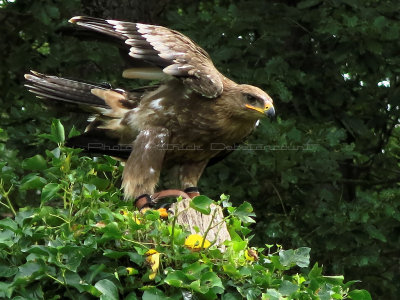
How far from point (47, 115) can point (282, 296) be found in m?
4.91

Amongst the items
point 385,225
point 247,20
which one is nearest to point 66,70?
point 247,20

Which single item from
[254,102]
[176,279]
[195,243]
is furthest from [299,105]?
[176,279]

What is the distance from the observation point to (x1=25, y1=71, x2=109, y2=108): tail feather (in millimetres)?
5594

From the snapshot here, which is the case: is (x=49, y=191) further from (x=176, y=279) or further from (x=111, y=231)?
(x=176, y=279)

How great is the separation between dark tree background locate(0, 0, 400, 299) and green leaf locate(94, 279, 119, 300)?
419cm

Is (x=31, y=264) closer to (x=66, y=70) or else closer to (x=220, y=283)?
(x=220, y=283)

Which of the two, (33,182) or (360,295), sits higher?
(33,182)

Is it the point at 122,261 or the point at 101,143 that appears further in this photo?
the point at 101,143

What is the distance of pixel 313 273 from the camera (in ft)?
12.9

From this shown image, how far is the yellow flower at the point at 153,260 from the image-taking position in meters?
3.62

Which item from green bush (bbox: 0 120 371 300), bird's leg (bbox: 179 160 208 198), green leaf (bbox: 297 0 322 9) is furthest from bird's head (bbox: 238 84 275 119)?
green leaf (bbox: 297 0 322 9)

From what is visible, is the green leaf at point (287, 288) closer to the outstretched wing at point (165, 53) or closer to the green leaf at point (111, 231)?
the green leaf at point (111, 231)

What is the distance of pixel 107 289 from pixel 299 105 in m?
5.36

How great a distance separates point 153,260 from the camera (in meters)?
3.66
